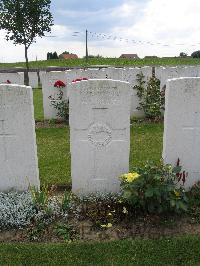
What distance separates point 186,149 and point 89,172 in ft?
4.58

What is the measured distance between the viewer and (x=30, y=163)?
560 centimetres

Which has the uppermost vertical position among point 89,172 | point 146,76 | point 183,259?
point 146,76

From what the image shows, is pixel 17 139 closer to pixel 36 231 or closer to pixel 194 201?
pixel 36 231

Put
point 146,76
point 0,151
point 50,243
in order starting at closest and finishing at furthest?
point 50,243, point 0,151, point 146,76

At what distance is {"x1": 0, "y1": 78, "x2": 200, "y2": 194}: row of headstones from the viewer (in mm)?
5359

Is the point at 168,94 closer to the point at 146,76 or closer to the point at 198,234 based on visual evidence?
the point at 198,234

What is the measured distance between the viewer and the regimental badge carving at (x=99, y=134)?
17.9ft

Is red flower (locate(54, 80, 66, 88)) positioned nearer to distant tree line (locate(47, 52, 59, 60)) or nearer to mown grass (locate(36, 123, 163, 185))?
mown grass (locate(36, 123, 163, 185))


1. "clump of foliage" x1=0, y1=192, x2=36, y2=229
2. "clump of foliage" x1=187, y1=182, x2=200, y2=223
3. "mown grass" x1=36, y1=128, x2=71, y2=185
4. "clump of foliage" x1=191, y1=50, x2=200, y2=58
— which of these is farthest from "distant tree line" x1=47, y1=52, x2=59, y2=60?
"clump of foliage" x1=0, y1=192, x2=36, y2=229

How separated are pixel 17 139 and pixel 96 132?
42.1 inches

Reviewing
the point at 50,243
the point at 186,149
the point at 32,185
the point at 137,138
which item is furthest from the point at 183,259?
the point at 137,138

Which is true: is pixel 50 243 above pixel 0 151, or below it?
below

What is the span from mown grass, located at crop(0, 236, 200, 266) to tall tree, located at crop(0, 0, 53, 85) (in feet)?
58.4

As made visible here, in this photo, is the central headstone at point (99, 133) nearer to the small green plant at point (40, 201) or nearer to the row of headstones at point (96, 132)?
the row of headstones at point (96, 132)
